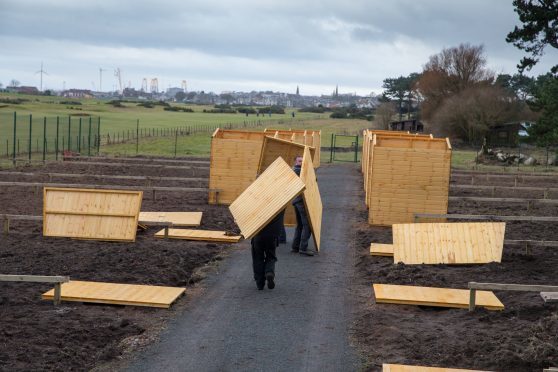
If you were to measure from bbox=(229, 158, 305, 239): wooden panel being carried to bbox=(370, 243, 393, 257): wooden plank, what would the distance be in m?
3.13

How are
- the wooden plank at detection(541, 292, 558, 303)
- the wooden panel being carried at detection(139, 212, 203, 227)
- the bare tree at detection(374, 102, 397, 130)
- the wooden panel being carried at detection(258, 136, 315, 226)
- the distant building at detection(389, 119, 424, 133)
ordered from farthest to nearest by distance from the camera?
the bare tree at detection(374, 102, 397, 130) → the distant building at detection(389, 119, 424, 133) → the wooden panel being carried at detection(258, 136, 315, 226) → the wooden panel being carried at detection(139, 212, 203, 227) → the wooden plank at detection(541, 292, 558, 303)

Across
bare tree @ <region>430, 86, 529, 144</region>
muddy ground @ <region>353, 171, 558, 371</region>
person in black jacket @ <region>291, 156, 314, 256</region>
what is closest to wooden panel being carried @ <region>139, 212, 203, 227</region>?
person in black jacket @ <region>291, 156, 314, 256</region>

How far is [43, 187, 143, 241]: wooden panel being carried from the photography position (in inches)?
611

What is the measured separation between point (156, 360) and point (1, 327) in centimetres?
210

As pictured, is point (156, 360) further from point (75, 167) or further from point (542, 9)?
point (75, 167)

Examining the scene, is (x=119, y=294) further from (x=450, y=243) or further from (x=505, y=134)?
(x=505, y=134)

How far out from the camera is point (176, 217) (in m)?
18.6

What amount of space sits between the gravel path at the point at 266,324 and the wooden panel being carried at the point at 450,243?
45.3 inches

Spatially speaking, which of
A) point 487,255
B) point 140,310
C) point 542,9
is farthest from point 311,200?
point 542,9

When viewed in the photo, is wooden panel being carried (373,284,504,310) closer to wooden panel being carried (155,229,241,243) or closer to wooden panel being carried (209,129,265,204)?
wooden panel being carried (155,229,241,243)

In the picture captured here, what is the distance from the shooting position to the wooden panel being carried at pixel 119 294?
1057 centimetres

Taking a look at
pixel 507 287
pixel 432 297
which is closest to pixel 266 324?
pixel 432 297

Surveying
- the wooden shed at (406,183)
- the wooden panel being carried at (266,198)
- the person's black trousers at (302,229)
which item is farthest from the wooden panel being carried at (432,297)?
the wooden shed at (406,183)

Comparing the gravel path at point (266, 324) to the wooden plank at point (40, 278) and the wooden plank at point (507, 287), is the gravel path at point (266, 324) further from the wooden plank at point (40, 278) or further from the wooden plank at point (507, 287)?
the wooden plank at point (507, 287)
